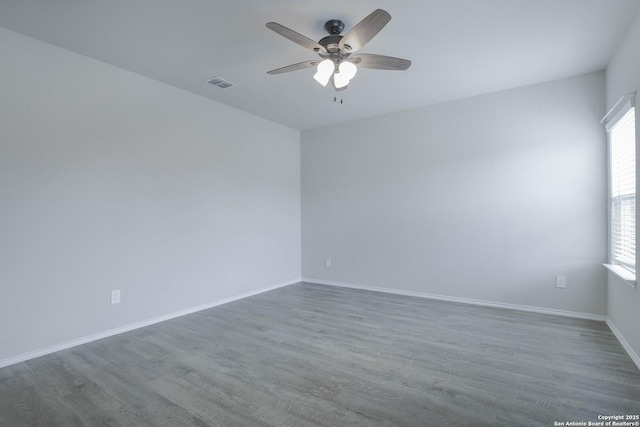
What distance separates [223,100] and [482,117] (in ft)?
10.4

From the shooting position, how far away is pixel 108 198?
3023mm

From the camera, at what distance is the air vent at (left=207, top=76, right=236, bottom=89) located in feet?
11.0

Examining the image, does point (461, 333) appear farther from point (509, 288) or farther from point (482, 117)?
point (482, 117)

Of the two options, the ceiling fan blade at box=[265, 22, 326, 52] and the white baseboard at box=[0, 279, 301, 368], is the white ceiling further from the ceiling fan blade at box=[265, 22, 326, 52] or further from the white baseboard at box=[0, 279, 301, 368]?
the white baseboard at box=[0, 279, 301, 368]

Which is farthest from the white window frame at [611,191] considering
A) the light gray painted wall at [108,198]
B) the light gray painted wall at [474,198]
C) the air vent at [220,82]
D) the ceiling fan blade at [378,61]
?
the light gray painted wall at [108,198]

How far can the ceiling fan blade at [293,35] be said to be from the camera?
76.4 inches

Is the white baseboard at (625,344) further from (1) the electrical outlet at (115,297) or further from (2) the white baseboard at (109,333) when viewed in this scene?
(1) the electrical outlet at (115,297)

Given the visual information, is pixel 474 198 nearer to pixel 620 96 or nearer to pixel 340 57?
pixel 620 96

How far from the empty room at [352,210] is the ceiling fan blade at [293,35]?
0.01 metres

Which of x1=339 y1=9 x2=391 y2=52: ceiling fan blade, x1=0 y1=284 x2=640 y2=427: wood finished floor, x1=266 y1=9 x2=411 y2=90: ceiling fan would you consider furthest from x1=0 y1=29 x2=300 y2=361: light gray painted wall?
x1=339 y1=9 x2=391 y2=52: ceiling fan blade

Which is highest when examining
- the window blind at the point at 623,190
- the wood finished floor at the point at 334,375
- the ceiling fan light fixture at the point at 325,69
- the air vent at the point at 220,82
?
the air vent at the point at 220,82

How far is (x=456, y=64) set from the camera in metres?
3.06

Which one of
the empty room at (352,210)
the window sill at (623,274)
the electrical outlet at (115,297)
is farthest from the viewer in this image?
the electrical outlet at (115,297)

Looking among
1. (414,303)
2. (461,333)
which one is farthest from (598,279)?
(414,303)
